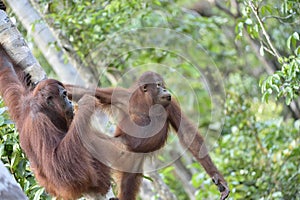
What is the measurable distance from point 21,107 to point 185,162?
20.5ft

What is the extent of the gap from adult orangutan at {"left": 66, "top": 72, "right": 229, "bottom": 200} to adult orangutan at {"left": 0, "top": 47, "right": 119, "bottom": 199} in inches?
32.0

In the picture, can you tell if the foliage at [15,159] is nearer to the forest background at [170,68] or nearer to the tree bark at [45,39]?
the forest background at [170,68]

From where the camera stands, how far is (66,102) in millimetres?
4566

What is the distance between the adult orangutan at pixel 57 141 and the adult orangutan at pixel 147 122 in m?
0.81

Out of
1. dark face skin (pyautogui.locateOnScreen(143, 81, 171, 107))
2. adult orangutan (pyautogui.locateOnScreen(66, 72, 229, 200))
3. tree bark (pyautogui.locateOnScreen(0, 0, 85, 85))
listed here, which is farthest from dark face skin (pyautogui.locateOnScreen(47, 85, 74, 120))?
tree bark (pyautogui.locateOnScreen(0, 0, 85, 85))

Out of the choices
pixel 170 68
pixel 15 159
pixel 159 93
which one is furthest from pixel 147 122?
pixel 15 159

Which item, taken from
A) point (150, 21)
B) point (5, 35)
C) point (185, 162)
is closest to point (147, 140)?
point (5, 35)

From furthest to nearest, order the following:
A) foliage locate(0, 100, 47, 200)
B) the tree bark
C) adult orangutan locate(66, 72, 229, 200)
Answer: the tree bark
adult orangutan locate(66, 72, 229, 200)
foliage locate(0, 100, 47, 200)

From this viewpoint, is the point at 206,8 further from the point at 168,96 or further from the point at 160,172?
the point at 168,96

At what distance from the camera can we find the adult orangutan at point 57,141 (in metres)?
4.41

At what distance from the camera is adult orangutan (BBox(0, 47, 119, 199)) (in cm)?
441

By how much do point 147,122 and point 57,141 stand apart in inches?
52.9

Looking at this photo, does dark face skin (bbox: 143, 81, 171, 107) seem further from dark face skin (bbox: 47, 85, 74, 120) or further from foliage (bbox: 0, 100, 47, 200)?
foliage (bbox: 0, 100, 47, 200)

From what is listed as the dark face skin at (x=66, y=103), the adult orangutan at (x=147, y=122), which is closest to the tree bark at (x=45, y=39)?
the adult orangutan at (x=147, y=122)
